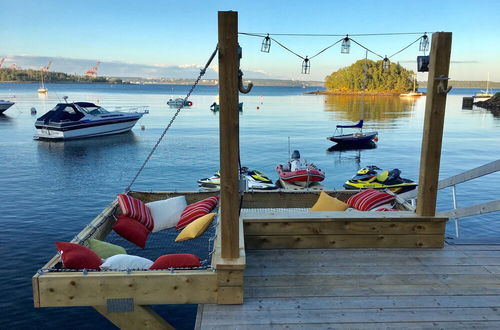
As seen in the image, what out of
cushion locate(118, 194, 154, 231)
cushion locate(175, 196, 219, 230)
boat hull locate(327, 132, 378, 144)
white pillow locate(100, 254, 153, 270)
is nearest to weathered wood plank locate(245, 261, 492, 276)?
white pillow locate(100, 254, 153, 270)

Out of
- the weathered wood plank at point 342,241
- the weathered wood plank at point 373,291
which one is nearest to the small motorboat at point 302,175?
the weathered wood plank at point 342,241

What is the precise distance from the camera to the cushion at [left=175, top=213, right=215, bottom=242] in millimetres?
6883

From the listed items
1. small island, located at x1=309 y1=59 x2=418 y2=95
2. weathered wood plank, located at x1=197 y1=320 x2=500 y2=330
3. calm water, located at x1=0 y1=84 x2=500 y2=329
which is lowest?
calm water, located at x1=0 y1=84 x2=500 y2=329

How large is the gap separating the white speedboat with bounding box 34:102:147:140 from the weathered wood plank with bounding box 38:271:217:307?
116 ft

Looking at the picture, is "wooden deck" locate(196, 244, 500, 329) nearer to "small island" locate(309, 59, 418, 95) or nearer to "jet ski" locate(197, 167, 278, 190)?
"jet ski" locate(197, 167, 278, 190)

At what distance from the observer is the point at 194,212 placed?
7438mm

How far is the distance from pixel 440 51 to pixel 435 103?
0.63m

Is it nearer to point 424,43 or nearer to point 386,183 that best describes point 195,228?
point 424,43

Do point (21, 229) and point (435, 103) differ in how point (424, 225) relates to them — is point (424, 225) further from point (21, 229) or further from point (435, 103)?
point (21, 229)

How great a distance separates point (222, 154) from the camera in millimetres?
4223

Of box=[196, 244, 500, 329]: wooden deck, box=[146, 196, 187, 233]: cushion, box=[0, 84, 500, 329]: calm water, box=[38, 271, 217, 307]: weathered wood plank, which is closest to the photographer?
box=[196, 244, 500, 329]: wooden deck

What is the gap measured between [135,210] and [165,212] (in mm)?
622

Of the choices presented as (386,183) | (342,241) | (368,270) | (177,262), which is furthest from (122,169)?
(368,270)

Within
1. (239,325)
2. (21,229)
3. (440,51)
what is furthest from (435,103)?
(21,229)
